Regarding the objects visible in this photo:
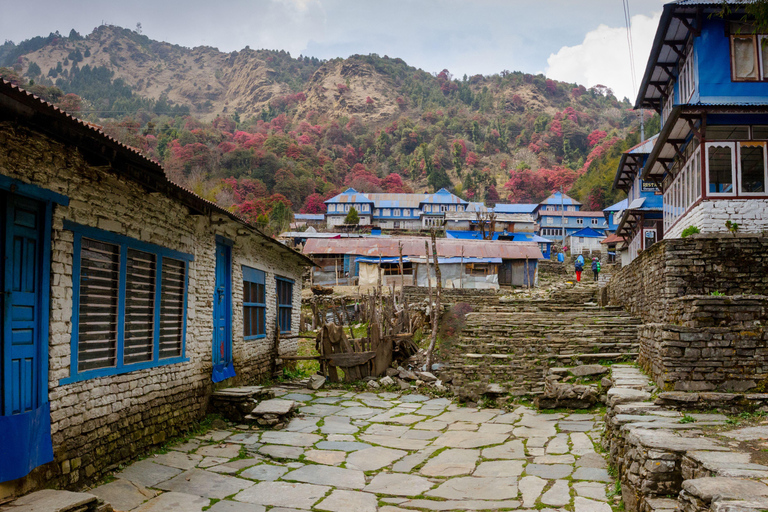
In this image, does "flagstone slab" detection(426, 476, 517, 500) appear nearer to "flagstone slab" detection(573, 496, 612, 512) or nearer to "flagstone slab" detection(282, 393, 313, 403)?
"flagstone slab" detection(573, 496, 612, 512)

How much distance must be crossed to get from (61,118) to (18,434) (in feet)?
8.83

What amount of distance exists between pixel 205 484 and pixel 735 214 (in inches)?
432

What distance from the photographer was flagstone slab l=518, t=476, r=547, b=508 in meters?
5.05

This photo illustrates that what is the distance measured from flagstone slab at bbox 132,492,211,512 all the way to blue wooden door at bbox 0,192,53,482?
1.00 metres

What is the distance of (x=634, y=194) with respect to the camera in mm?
25047

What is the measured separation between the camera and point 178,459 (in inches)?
254

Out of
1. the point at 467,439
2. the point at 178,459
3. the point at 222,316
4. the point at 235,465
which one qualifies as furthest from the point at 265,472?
the point at 222,316


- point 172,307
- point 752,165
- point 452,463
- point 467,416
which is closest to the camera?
point 452,463

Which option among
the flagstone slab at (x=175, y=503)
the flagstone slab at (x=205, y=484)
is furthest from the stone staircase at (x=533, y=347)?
the flagstone slab at (x=175, y=503)

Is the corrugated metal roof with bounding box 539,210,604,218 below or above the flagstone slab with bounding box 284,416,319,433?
above

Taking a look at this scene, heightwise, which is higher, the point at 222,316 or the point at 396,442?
the point at 222,316

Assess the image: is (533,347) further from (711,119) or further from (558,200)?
(558,200)

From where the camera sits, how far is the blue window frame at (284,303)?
44.9 ft

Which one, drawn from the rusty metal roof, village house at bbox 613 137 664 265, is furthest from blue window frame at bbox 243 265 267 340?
the rusty metal roof
